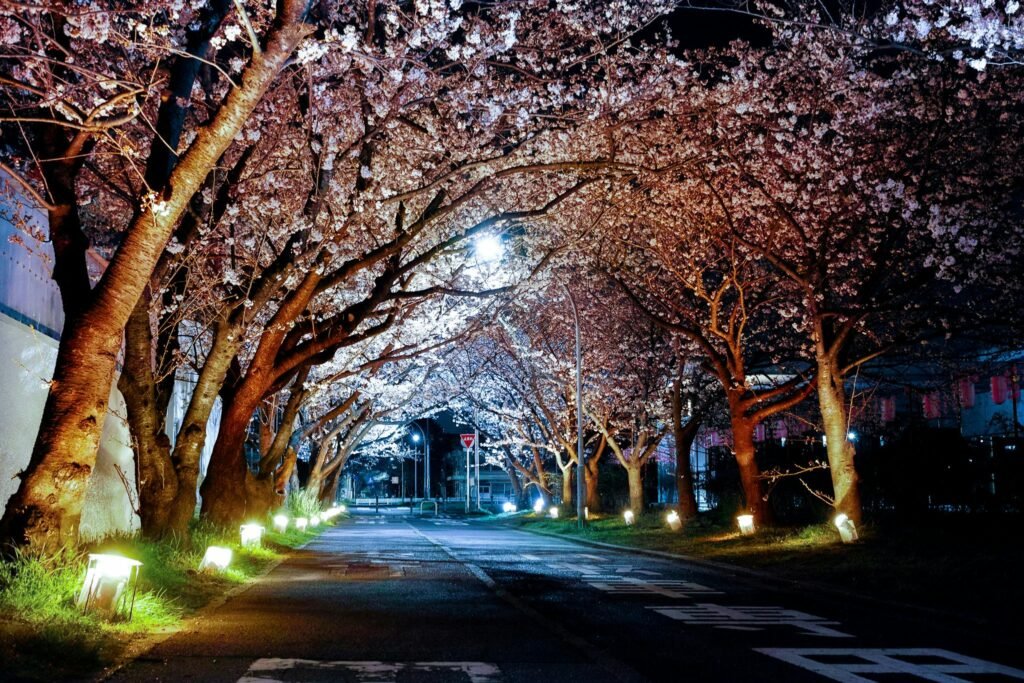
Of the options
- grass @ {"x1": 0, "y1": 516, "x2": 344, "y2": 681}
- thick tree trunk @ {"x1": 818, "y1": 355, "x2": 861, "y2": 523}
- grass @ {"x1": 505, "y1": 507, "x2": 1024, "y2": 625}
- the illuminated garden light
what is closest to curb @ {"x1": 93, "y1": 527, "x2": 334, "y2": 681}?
grass @ {"x1": 0, "y1": 516, "x2": 344, "y2": 681}

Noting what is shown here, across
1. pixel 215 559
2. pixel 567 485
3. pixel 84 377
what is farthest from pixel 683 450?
pixel 84 377

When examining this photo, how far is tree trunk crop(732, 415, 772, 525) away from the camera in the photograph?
2402 centimetres

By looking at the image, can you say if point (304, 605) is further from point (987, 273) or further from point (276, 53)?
point (987, 273)

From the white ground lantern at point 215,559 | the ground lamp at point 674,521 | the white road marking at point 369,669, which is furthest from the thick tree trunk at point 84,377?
the ground lamp at point 674,521

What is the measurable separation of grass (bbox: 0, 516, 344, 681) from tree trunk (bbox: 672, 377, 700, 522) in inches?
753

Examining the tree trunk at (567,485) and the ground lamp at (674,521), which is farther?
the tree trunk at (567,485)

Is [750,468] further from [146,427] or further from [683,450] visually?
[146,427]

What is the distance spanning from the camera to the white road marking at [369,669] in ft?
22.7

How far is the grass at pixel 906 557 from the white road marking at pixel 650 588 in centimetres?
224

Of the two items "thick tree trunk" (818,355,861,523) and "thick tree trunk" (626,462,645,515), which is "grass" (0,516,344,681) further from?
"thick tree trunk" (626,462,645,515)

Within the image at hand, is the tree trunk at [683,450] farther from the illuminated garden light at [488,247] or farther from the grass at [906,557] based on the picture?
the illuminated garden light at [488,247]

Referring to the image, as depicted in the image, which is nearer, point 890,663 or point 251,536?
point 890,663

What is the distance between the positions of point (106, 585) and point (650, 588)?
330 inches

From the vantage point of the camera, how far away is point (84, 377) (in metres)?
9.00
